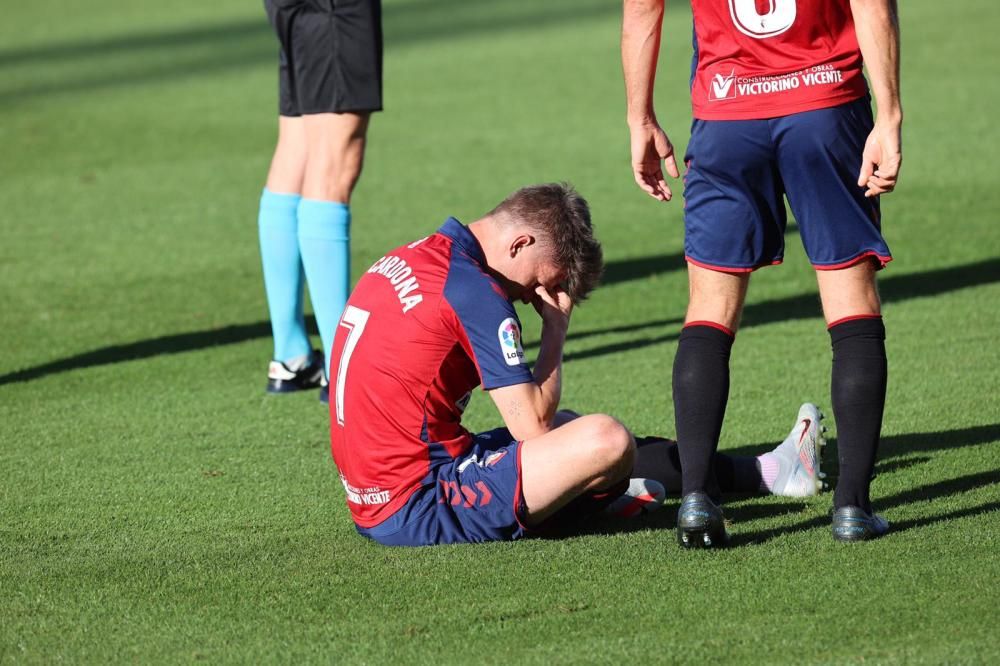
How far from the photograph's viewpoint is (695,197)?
157 inches

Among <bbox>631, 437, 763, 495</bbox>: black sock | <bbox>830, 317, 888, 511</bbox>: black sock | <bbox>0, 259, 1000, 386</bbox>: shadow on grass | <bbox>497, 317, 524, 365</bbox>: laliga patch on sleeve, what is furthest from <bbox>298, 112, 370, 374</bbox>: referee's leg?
<bbox>830, 317, 888, 511</bbox>: black sock

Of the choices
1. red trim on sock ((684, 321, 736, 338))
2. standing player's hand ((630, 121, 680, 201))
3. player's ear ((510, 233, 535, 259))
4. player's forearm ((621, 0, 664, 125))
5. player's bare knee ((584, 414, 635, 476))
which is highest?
player's forearm ((621, 0, 664, 125))

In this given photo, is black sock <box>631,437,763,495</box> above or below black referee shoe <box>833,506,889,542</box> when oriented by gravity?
below

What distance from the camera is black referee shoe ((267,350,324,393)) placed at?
6363 mm

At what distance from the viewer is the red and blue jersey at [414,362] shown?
395 cm

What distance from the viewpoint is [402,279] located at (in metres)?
4.09

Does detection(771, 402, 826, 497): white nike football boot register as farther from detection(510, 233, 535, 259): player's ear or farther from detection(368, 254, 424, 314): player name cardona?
detection(368, 254, 424, 314): player name cardona

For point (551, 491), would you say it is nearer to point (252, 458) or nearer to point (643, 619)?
point (643, 619)

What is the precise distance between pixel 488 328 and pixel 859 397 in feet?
3.03

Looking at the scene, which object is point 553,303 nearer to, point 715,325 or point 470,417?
point 715,325

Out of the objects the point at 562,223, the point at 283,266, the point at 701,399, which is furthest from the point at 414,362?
the point at 283,266

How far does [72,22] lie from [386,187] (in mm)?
17218

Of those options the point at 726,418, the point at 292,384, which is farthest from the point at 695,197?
the point at 292,384

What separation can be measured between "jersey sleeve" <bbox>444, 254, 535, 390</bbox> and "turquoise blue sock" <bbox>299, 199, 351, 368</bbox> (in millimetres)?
A: 2291
